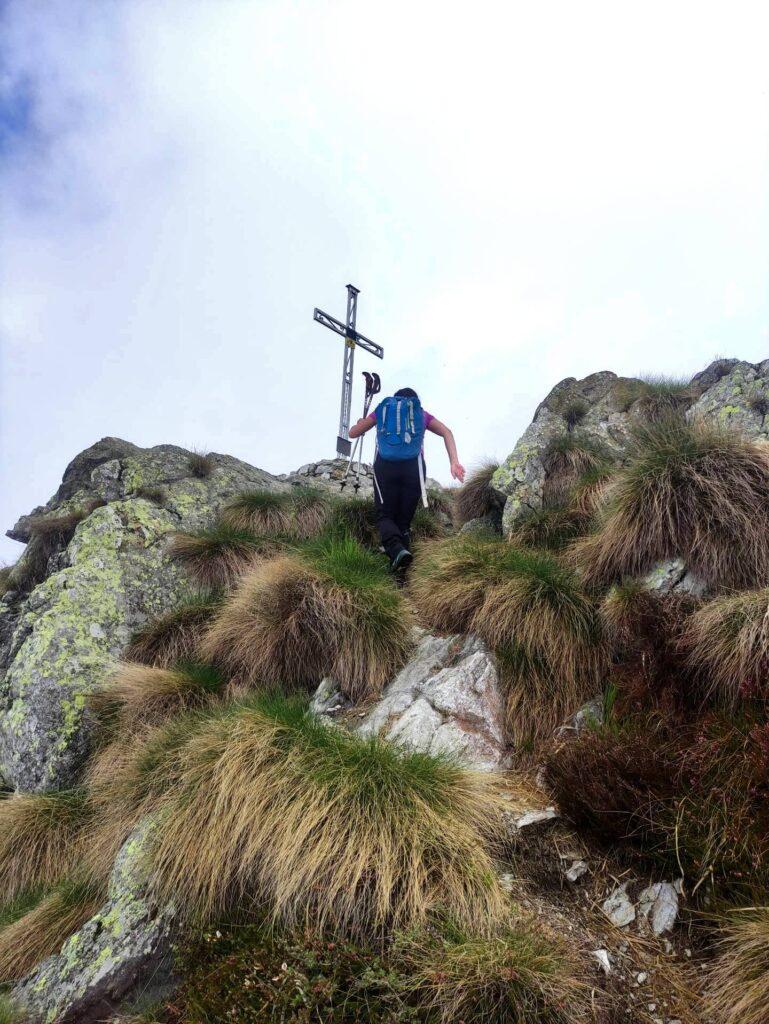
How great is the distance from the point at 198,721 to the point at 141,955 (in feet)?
6.63

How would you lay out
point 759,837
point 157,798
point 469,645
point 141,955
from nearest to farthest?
point 759,837, point 141,955, point 157,798, point 469,645

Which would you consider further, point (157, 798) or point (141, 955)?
point (157, 798)

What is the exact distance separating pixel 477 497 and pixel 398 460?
2597 mm

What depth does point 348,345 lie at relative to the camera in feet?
63.2

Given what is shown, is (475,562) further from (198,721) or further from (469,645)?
(198,721)

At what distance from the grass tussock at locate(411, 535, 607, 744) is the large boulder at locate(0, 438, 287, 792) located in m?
Answer: 4.47

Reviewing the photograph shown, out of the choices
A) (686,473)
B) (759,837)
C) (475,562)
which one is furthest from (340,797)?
(686,473)

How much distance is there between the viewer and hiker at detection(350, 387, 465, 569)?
862cm

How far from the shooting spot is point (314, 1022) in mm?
3074

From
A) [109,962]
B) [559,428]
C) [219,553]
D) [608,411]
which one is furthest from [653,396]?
[109,962]

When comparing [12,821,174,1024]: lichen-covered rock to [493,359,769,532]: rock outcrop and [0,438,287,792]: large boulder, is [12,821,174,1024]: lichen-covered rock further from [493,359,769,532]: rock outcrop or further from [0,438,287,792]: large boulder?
[493,359,769,532]: rock outcrop

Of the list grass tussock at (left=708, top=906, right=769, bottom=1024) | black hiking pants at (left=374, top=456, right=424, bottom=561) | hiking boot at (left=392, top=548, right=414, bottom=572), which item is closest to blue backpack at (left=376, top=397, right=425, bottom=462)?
black hiking pants at (left=374, top=456, right=424, bottom=561)

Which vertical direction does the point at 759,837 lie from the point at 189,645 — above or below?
below

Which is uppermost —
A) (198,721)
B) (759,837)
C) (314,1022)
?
(198,721)
